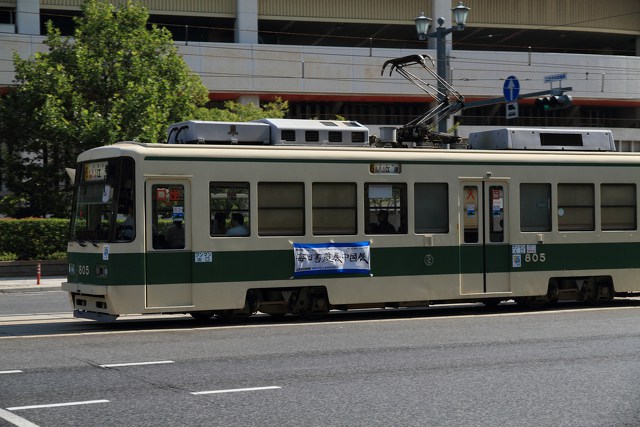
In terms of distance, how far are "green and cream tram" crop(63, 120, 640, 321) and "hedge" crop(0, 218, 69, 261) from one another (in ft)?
50.0

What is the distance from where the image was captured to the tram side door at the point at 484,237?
17125mm

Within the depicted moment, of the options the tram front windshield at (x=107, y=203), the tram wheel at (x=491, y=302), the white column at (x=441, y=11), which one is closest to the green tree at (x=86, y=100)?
the tram wheel at (x=491, y=302)

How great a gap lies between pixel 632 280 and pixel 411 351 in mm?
8048

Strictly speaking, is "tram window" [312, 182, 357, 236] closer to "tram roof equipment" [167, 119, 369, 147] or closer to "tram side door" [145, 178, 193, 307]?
"tram roof equipment" [167, 119, 369, 147]

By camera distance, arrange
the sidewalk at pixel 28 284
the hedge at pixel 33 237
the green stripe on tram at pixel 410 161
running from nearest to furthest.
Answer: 1. the green stripe on tram at pixel 410 161
2. the sidewalk at pixel 28 284
3. the hedge at pixel 33 237

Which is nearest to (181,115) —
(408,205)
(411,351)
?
(408,205)

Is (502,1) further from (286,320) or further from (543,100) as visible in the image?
(286,320)

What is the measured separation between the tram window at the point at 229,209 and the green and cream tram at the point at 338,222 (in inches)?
0.9

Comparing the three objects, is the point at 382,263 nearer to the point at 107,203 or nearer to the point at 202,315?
the point at 202,315

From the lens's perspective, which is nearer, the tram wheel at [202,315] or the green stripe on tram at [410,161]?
the green stripe on tram at [410,161]

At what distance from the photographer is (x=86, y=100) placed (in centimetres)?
3175

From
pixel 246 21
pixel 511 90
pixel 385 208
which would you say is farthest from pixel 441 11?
pixel 385 208

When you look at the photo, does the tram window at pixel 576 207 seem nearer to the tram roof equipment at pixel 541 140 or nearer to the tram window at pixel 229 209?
the tram roof equipment at pixel 541 140

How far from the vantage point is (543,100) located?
27.4 m
